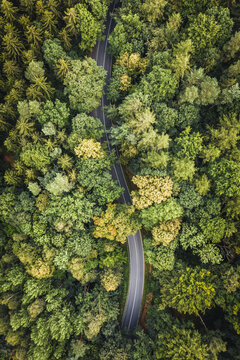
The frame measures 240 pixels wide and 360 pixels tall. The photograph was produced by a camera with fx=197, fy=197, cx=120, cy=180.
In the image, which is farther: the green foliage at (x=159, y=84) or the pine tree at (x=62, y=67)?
the pine tree at (x=62, y=67)

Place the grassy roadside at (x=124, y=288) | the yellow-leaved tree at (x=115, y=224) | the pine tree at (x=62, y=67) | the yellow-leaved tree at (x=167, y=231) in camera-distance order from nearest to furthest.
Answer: the yellow-leaved tree at (x=167, y=231) → the pine tree at (x=62, y=67) → the yellow-leaved tree at (x=115, y=224) → the grassy roadside at (x=124, y=288)

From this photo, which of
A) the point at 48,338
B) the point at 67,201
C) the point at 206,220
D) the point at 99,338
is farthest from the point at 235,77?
the point at 48,338

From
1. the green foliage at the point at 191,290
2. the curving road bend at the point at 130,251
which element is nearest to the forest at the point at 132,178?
the green foliage at the point at 191,290

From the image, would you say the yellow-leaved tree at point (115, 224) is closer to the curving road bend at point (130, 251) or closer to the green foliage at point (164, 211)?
the green foliage at point (164, 211)

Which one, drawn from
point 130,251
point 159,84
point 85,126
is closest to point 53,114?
point 85,126

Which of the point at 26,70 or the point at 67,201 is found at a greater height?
the point at 26,70

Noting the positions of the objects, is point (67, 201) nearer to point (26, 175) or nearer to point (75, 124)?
point (26, 175)

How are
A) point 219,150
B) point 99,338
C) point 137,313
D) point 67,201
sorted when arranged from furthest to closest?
1. point 137,313
2. point 99,338
3. point 67,201
4. point 219,150
